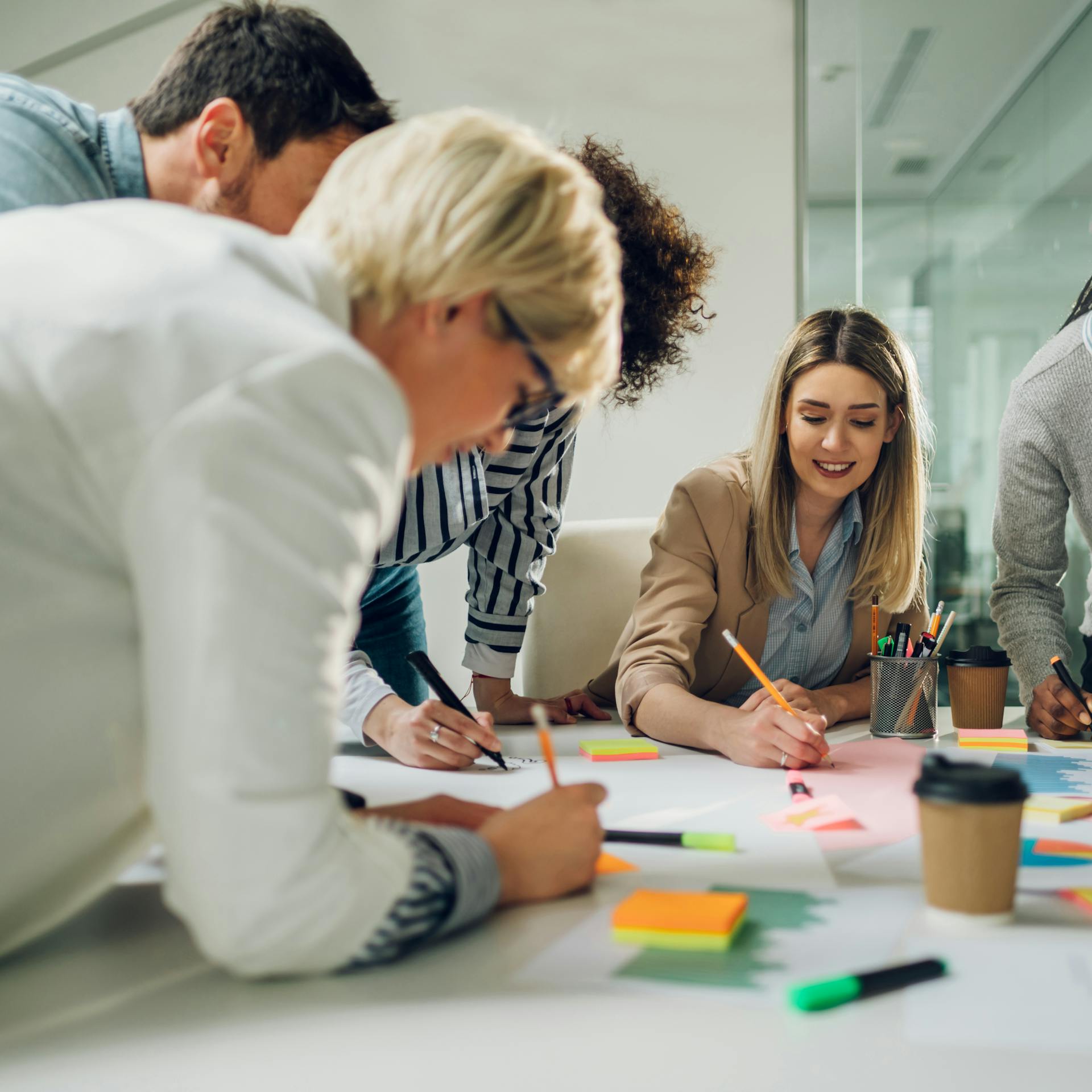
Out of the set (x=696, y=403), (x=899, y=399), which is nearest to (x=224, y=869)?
(x=899, y=399)

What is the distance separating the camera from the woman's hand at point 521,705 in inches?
67.7

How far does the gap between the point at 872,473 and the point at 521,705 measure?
72cm

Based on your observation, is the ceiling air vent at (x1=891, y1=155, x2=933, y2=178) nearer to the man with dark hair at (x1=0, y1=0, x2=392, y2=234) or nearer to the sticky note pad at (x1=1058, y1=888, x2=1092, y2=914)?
the man with dark hair at (x1=0, y1=0, x2=392, y2=234)

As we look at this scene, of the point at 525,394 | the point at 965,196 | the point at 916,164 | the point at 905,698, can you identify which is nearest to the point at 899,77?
the point at 916,164

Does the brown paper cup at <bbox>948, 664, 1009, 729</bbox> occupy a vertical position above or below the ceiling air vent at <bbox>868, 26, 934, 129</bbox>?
below

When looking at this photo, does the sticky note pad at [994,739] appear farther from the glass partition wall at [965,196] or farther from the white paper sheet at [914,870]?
the glass partition wall at [965,196]

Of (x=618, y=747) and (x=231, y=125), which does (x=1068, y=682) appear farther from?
(x=231, y=125)

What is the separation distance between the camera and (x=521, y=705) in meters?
1.77

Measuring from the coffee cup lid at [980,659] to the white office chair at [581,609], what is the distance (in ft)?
2.19

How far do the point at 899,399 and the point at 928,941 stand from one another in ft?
4.24

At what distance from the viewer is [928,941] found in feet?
2.32

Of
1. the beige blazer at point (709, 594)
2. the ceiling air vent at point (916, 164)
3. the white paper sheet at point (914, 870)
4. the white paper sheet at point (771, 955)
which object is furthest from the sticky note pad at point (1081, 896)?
the ceiling air vent at point (916, 164)

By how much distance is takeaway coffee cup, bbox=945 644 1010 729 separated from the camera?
5.19 ft

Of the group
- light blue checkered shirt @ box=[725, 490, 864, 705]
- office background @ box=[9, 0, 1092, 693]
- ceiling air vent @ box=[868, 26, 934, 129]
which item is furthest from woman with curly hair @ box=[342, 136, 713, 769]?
ceiling air vent @ box=[868, 26, 934, 129]
